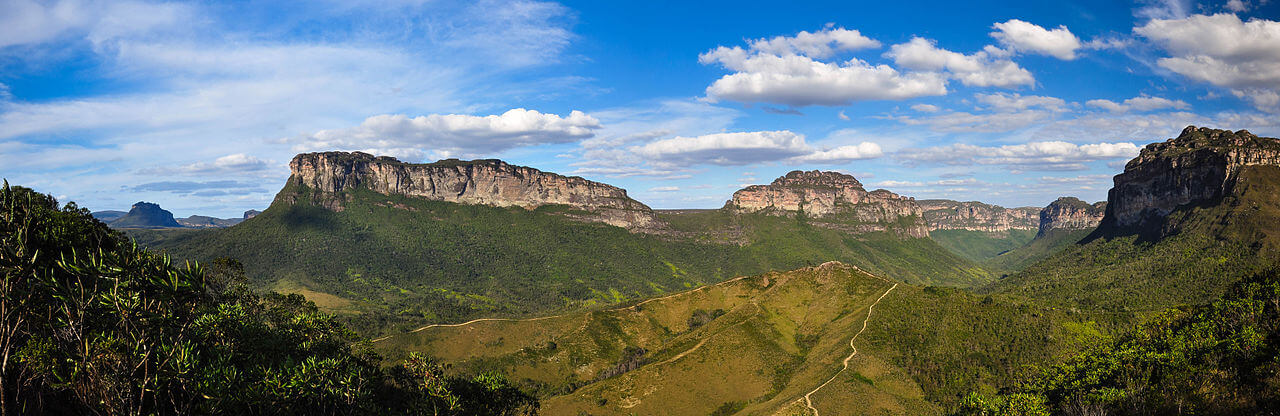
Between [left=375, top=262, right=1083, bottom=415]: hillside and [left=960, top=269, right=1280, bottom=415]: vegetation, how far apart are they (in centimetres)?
1902

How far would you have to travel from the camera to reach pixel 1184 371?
64188 millimetres

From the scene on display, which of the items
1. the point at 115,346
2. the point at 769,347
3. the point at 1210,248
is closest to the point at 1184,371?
the point at 769,347

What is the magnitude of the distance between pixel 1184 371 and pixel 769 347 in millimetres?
67607

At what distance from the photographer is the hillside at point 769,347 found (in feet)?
325

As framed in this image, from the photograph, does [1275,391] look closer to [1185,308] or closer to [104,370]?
[1185,308]

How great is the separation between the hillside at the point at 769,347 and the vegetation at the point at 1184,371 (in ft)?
62.4

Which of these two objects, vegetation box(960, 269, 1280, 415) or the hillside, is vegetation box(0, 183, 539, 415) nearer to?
the hillside

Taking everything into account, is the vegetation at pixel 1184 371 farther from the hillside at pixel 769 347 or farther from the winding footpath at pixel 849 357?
the winding footpath at pixel 849 357

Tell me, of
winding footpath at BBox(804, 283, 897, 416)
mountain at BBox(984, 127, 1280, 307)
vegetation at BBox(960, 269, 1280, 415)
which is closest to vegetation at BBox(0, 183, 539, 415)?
winding footpath at BBox(804, 283, 897, 416)

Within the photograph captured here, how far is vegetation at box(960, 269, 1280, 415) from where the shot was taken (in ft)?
174

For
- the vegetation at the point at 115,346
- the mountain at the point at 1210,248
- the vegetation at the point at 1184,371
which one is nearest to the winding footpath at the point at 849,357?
the vegetation at the point at 1184,371

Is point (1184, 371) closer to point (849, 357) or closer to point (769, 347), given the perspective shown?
point (849, 357)

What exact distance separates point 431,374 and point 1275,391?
249 ft

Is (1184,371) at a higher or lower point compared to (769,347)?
higher
